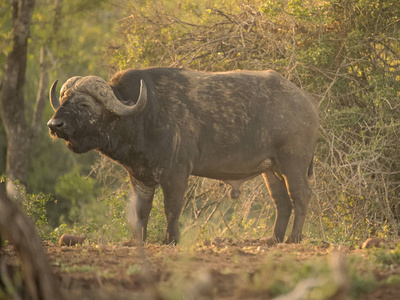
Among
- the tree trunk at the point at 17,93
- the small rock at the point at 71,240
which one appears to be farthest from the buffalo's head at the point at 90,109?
the tree trunk at the point at 17,93

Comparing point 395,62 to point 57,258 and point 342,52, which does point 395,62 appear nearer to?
point 342,52

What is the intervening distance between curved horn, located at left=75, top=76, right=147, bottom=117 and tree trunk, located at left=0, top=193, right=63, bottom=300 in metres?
3.43

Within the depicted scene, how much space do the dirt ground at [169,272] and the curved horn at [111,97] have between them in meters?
1.67

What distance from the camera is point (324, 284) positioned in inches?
144

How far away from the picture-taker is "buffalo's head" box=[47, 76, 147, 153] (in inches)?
290

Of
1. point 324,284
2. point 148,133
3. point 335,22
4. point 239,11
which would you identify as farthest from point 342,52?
point 324,284

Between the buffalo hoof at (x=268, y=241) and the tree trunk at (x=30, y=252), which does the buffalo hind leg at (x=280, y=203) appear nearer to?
the buffalo hoof at (x=268, y=241)

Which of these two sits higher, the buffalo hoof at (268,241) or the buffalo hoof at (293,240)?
the buffalo hoof at (293,240)

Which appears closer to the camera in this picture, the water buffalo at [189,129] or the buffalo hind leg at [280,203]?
the water buffalo at [189,129]

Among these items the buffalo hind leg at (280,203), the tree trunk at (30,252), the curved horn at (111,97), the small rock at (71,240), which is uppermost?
the curved horn at (111,97)

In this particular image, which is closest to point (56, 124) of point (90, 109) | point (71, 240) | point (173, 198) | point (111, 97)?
point (90, 109)

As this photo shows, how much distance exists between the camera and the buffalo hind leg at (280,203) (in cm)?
865

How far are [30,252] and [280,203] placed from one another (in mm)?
5175

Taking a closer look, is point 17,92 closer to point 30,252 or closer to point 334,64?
point 334,64
